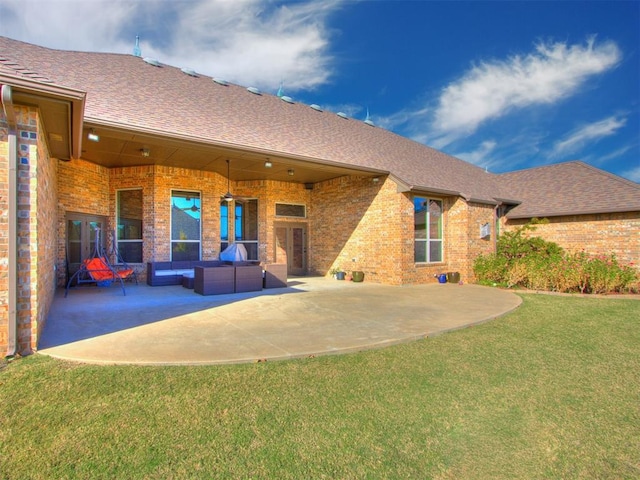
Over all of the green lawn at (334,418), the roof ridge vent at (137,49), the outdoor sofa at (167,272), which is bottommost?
the green lawn at (334,418)

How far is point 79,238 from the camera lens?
10.2 meters

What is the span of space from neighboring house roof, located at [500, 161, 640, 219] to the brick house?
0.26ft

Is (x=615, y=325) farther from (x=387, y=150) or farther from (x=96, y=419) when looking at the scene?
(x=387, y=150)

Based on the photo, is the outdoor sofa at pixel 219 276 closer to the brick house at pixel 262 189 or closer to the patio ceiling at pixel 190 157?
the brick house at pixel 262 189

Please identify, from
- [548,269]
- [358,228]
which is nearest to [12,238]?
[358,228]

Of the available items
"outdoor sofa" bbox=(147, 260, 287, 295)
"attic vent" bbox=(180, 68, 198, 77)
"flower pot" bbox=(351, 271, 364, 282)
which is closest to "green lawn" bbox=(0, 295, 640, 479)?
"outdoor sofa" bbox=(147, 260, 287, 295)

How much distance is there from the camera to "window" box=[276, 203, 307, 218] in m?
13.6

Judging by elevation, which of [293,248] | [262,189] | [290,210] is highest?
[262,189]

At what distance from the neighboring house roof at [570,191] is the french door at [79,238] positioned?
16142 millimetres

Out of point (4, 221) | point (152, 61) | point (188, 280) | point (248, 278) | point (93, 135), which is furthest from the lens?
point (152, 61)

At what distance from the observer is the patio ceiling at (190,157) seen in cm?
810

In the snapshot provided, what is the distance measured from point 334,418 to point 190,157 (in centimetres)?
911

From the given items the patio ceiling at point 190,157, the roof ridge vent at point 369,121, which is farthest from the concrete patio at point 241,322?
the roof ridge vent at point 369,121

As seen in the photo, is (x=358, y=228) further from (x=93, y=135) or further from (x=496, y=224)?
(x=93, y=135)
